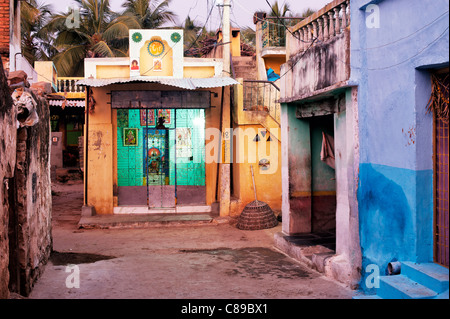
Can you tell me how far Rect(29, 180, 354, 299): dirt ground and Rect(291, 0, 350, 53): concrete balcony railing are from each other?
13.3 ft

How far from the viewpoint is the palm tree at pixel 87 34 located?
23250 mm

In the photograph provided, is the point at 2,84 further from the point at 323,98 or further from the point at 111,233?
the point at 111,233

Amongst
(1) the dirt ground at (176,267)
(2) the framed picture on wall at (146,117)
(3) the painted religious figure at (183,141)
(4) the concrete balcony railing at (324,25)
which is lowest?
(1) the dirt ground at (176,267)

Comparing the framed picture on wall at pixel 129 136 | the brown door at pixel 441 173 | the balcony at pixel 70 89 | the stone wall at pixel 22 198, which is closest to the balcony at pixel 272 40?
the framed picture on wall at pixel 129 136

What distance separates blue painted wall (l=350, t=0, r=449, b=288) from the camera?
5.54 metres

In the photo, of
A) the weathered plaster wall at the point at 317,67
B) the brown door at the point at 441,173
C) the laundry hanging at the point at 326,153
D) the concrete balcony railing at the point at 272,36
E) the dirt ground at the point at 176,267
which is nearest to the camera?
the brown door at the point at 441,173

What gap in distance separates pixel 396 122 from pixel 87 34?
70.7 feet

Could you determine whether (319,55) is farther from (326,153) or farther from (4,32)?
(4,32)

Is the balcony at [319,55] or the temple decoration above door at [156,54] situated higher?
the temple decoration above door at [156,54]

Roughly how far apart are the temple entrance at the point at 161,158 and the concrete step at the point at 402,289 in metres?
8.69

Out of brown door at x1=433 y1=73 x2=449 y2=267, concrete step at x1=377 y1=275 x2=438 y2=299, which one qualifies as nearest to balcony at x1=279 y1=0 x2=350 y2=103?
brown door at x1=433 y1=73 x2=449 y2=267

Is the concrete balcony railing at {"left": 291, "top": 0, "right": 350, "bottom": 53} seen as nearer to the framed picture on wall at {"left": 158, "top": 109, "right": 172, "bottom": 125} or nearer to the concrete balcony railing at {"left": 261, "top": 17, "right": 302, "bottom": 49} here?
the framed picture on wall at {"left": 158, "top": 109, "right": 172, "bottom": 125}

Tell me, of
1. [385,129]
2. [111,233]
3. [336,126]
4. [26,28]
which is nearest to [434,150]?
[385,129]

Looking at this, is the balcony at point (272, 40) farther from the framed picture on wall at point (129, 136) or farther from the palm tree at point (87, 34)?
the palm tree at point (87, 34)
